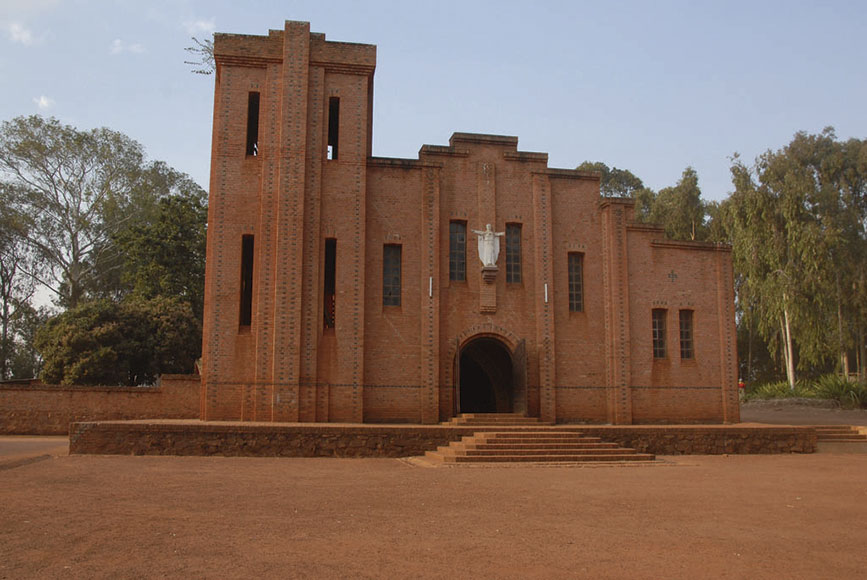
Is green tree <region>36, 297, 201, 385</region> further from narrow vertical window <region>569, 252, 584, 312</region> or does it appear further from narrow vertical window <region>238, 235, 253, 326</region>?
narrow vertical window <region>569, 252, 584, 312</region>

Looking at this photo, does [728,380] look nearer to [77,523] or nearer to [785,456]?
[785,456]

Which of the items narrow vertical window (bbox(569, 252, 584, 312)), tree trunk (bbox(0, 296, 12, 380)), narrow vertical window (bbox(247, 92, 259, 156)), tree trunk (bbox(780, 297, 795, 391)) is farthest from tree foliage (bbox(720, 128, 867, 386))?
tree trunk (bbox(0, 296, 12, 380))

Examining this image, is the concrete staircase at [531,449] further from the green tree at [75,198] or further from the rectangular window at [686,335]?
the green tree at [75,198]

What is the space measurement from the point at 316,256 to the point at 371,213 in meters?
2.34

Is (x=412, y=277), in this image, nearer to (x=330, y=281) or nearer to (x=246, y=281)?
(x=330, y=281)

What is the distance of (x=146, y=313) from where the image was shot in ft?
104

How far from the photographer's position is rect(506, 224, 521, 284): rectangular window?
23547 millimetres

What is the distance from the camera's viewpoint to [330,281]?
906 inches

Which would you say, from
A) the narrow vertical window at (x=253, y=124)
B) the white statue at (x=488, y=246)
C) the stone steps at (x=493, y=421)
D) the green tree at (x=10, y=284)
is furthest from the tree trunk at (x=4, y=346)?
the stone steps at (x=493, y=421)

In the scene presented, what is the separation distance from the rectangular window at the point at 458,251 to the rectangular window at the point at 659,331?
257 inches

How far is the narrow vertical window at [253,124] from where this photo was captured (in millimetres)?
23130

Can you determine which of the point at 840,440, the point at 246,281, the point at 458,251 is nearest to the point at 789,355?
the point at 840,440

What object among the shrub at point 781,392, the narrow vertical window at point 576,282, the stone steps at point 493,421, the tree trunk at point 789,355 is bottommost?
the stone steps at point 493,421

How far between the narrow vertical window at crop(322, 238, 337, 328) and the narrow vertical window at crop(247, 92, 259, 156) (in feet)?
12.8
